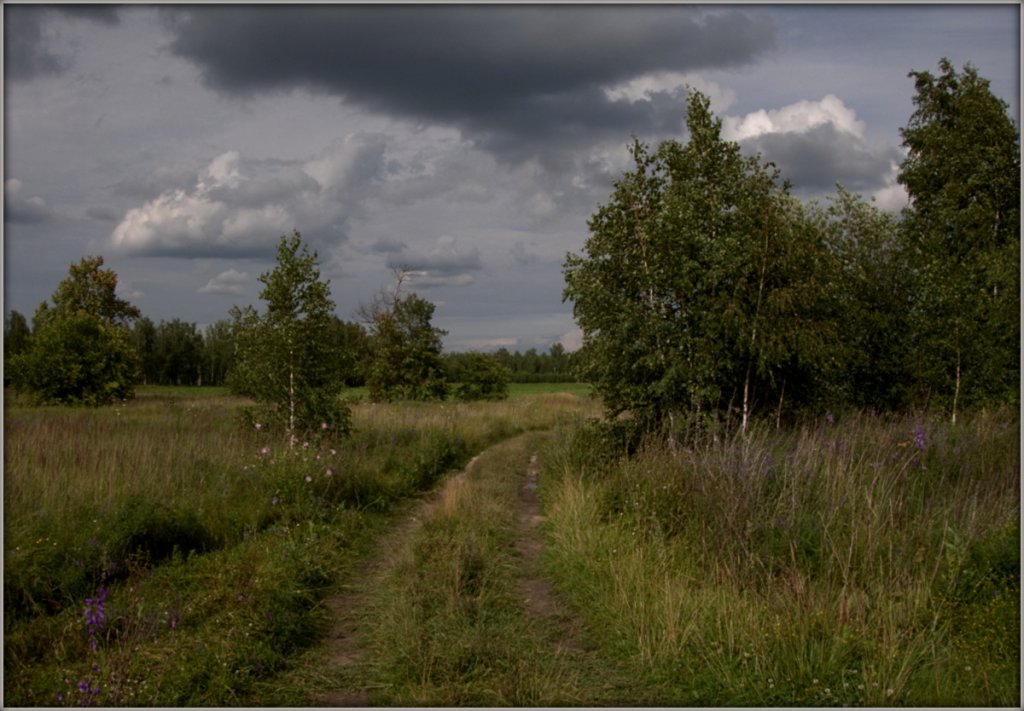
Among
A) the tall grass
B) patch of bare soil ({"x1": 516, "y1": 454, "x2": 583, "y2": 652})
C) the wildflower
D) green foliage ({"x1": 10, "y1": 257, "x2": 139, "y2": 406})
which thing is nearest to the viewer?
the tall grass

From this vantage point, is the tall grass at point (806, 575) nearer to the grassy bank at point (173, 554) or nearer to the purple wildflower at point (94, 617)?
the grassy bank at point (173, 554)

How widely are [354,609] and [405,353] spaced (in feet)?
108

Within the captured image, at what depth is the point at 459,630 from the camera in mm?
5785

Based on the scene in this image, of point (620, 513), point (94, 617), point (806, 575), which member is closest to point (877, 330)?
point (620, 513)

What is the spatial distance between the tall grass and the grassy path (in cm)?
39

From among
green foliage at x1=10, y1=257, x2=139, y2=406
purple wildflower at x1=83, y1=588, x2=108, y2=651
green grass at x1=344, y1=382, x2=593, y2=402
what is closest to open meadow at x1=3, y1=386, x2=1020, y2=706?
purple wildflower at x1=83, y1=588, x2=108, y2=651

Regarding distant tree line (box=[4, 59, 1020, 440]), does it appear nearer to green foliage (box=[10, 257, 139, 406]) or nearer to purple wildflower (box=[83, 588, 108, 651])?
purple wildflower (box=[83, 588, 108, 651])

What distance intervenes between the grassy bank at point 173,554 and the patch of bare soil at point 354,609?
0.66ft

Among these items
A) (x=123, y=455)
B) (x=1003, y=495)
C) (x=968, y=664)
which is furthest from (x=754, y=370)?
(x=123, y=455)

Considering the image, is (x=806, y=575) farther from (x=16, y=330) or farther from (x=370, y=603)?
(x=16, y=330)

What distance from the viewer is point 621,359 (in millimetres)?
12508

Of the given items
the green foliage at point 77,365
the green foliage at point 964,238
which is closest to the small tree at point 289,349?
the green foliage at point 964,238

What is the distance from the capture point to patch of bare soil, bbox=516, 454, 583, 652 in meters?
6.09

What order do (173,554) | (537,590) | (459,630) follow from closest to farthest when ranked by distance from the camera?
(459,630) < (537,590) < (173,554)
